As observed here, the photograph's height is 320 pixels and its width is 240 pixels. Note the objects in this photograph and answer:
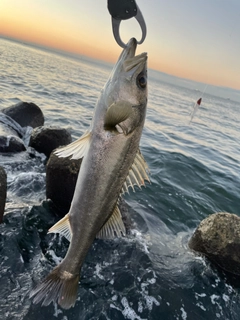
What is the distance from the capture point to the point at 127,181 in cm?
363

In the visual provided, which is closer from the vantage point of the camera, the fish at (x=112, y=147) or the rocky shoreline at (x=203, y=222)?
the fish at (x=112, y=147)

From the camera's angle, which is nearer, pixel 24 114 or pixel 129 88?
pixel 129 88

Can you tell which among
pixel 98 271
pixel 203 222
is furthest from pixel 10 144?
pixel 203 222

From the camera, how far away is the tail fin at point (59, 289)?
3785 millimetres

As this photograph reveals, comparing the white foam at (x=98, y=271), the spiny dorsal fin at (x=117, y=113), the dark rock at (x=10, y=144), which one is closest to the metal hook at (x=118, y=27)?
the spiny dorsal fin at (x=117, y=113)

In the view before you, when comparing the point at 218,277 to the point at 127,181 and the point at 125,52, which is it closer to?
the point at 127,181

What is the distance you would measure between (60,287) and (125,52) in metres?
3.19

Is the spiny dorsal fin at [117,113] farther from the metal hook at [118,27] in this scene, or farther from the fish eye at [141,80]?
the metal hook at [118,27]

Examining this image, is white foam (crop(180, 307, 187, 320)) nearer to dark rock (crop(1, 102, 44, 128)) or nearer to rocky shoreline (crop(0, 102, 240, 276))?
rocky shoreline (crop(0, 102, 240, 276))

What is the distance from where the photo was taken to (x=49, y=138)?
10164 millimetres

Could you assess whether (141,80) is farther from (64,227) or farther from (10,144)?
(10,144)

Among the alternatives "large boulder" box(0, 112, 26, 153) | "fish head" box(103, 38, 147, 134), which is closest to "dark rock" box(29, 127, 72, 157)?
"large boulder" box(0, 112, 26, 153)

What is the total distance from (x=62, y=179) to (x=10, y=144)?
419cm

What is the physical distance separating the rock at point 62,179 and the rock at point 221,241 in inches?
136
